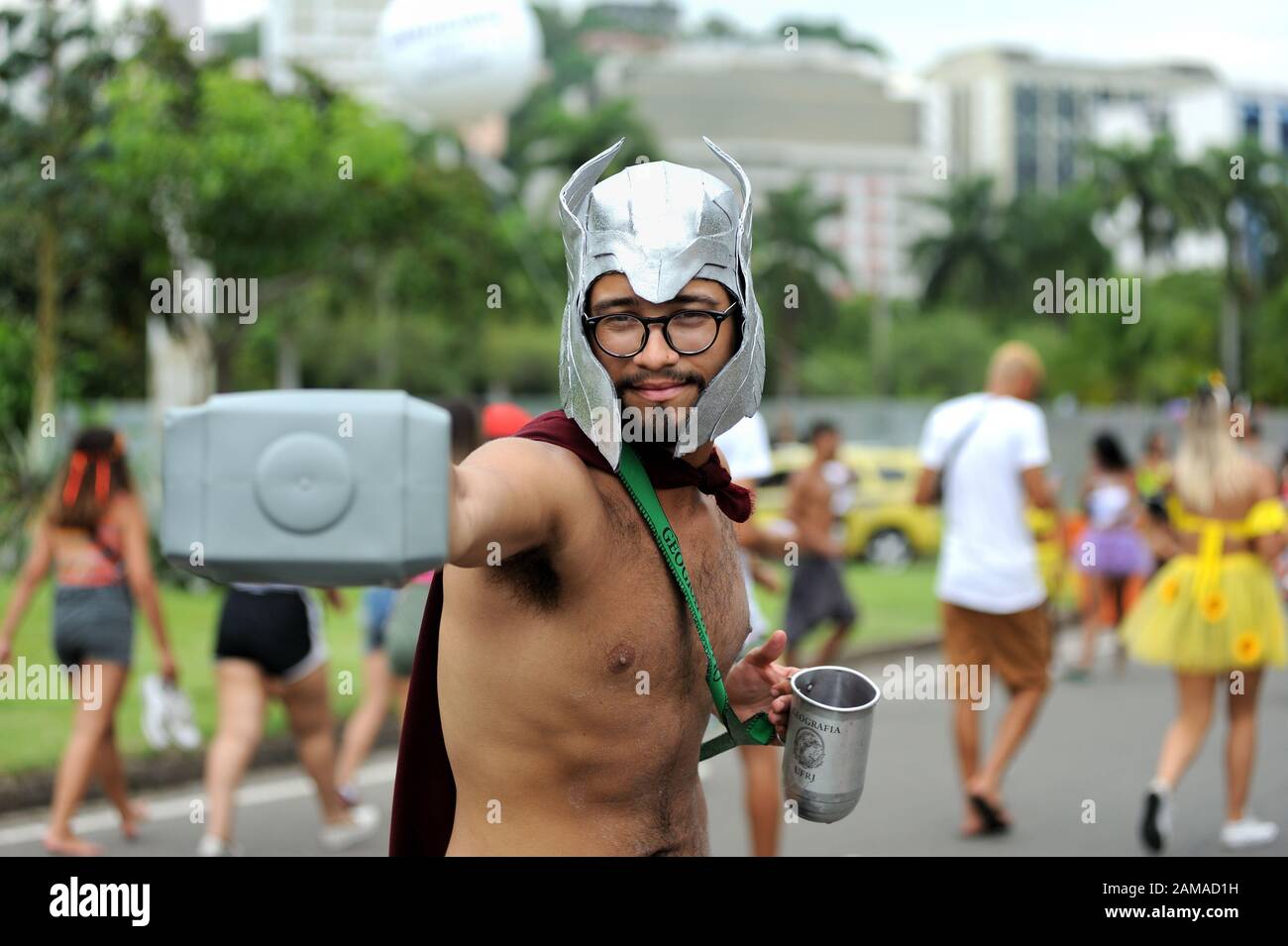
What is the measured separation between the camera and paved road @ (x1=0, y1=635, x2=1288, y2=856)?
23.6 feet

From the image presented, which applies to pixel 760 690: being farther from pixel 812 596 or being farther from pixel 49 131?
pixel 49 131

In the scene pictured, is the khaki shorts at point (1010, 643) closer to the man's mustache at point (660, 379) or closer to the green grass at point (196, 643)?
the green grass at point (196, 643)

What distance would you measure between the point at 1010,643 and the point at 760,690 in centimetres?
466

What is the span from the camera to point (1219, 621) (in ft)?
23.6

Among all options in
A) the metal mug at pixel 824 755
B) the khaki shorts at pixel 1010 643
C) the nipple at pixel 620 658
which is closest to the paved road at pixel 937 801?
the khaki shorts at pixel 1010 643

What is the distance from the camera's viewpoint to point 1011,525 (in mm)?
7672

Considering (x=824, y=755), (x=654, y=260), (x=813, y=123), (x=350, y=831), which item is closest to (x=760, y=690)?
(x=824, y=755)

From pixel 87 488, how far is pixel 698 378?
5.02m

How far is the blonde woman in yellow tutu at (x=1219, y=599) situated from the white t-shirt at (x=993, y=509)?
562 millimetres

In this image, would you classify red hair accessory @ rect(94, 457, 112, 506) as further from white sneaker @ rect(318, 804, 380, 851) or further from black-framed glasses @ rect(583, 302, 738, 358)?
black-framed glasses @ rect(583, 302, 738, 358)
